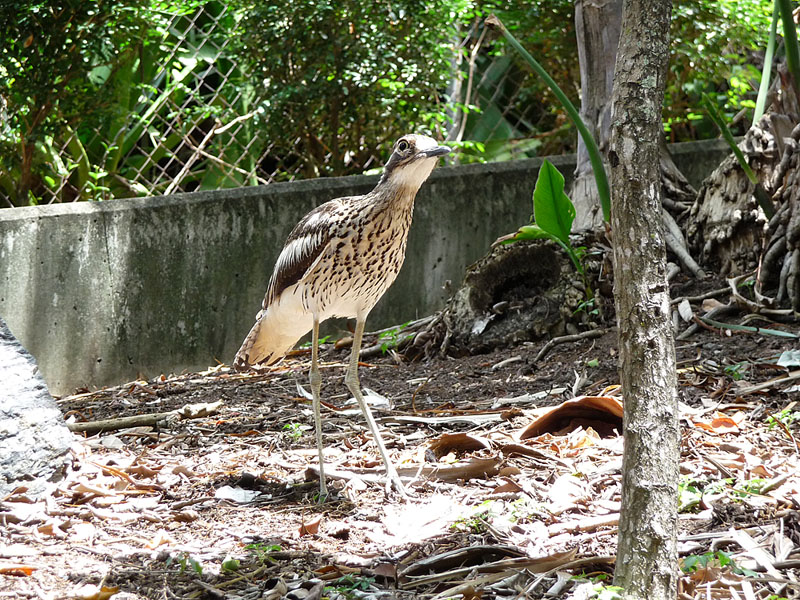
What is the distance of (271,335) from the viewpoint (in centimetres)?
482

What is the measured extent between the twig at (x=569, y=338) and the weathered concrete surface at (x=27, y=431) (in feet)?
8.51

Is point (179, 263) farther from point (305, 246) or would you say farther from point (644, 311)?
point (644, 311)

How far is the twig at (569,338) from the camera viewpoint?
5.11 meters

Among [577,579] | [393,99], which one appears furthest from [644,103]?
[393,99]

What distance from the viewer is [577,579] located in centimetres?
254

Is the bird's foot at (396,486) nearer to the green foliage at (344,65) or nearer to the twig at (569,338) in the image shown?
the twig at (569,338)

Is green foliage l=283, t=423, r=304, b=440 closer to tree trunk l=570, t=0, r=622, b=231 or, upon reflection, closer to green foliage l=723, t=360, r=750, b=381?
green foliage l=723, t=360, r=750, b=381

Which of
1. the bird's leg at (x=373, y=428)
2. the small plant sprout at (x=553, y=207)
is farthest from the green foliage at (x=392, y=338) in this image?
the bird's leg at (x=373, y=428)

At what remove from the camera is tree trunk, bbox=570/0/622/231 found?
5652 millimetres

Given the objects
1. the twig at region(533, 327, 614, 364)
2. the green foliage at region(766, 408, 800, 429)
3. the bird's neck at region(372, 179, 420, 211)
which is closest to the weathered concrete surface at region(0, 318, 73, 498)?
the bird's neck at region(372, 179, 420, 211)

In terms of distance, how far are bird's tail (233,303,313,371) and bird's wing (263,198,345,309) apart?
0.13 m

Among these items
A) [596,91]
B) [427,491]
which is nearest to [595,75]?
[596,91]

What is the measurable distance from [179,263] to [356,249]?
7.73 feet

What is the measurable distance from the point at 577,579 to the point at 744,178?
140 inches
